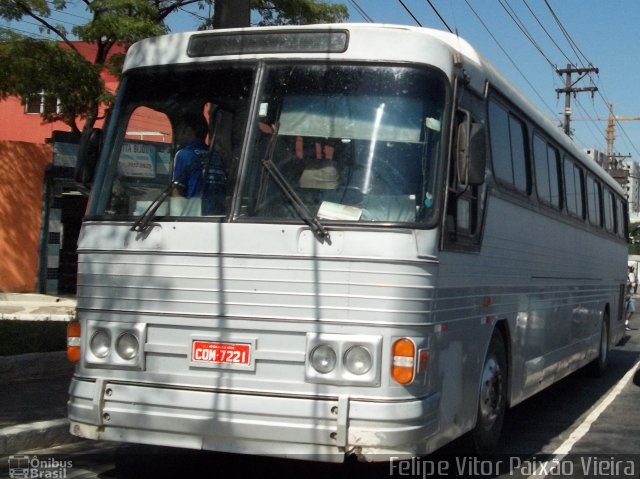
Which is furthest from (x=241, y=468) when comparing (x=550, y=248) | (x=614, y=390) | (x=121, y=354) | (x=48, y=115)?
(x=48, y=115)

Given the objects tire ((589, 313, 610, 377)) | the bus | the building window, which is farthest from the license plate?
the building window

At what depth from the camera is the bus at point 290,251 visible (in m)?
5.58

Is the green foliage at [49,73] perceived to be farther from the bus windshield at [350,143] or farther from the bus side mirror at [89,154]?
the bus windshield at [350,143]

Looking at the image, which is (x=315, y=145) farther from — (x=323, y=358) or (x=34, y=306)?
(x=34, y=306)

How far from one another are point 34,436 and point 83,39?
1219 centimetres

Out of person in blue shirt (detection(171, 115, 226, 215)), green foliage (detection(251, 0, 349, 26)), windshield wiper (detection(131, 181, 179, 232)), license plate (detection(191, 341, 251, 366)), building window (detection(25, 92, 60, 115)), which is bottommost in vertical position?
license plate (detection(191, 341, 251, 366))

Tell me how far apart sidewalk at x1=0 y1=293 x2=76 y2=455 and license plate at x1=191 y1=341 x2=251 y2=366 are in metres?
2.30

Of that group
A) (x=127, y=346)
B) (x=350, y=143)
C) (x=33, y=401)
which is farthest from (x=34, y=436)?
(x=350, y=143)

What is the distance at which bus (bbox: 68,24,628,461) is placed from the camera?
5578 millimetres

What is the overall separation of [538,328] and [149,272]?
474cm

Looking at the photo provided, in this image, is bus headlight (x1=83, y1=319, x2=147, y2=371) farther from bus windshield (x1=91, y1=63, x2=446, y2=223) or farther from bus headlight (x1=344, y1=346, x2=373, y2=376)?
bus headlight (x1=344, y1=346, x2=373, y2=376)

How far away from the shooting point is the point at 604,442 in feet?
28.6

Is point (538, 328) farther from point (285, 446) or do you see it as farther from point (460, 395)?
point (285, 446)

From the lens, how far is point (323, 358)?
5602 millimetres
